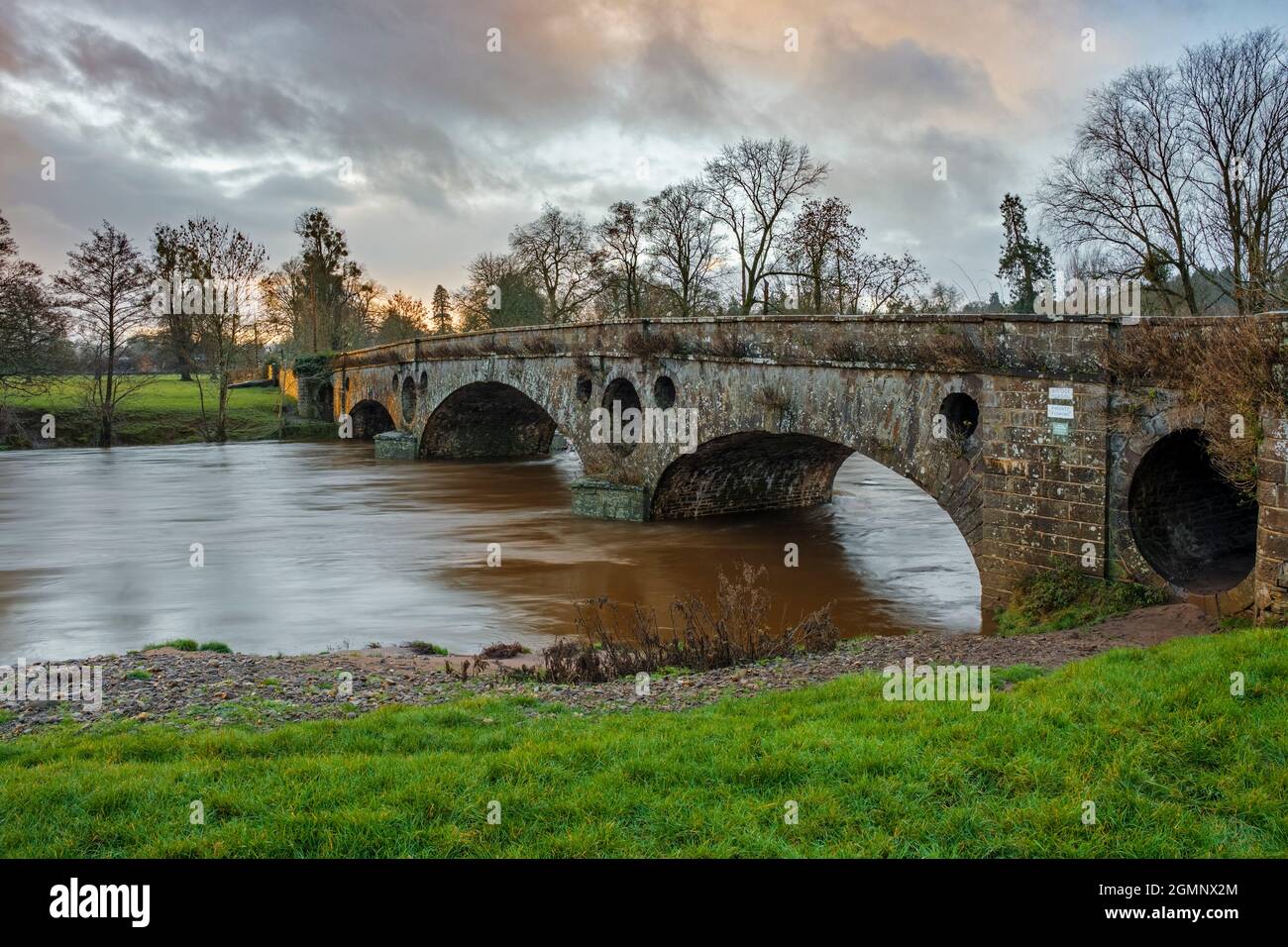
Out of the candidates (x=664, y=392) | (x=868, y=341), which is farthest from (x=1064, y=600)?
(x=664, y=392)

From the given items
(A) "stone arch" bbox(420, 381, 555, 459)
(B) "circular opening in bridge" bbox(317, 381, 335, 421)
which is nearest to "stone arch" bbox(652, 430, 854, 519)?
(A) "stone arch" bbox(420, 381, 555, 459)

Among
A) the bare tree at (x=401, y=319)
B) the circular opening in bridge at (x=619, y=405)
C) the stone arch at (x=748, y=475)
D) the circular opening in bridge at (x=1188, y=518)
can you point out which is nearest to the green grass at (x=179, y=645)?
the stone arch at (x=748, y=475)

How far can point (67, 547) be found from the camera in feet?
64.2

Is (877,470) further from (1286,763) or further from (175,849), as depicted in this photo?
(175,849)

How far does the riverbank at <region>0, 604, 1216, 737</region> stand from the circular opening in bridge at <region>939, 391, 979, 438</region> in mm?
3570

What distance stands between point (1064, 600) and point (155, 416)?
149 feet

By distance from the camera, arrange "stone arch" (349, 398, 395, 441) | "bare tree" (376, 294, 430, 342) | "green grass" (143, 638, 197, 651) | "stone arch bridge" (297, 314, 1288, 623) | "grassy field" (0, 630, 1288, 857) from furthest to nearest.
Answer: "bare tree" (376, 294, 430, 342) < "stone arch" (349, 398, 395, 441) < "green grass" (143, 638, 197, 651) < "stone arch bridge" (297, 314, 1288, 623) < "grassy field" (0, 630, 1288, 857)

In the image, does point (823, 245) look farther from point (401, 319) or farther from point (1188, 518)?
point (401, 319)

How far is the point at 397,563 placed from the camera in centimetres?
A: 1825

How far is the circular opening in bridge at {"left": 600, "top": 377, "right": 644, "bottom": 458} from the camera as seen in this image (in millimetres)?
22172

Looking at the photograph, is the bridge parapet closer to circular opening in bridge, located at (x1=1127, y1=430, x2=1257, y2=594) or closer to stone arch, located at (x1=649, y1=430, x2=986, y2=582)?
circular opening in bridge, located at (x1=1127, y1=430, x2=1257, y2=594)

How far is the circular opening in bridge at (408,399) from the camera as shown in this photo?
39.8m
